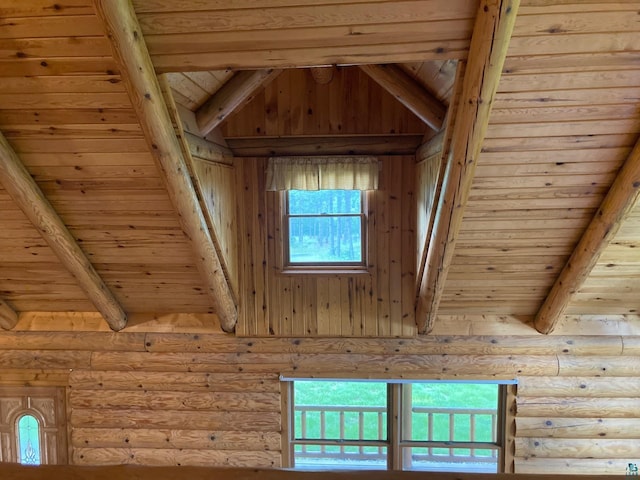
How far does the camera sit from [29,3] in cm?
170

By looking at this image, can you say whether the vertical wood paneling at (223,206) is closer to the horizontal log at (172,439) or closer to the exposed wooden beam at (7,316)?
the horizontal log at (172,439)

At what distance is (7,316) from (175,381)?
4.77 ft

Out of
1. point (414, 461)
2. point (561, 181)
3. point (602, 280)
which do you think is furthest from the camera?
point (414, 461)

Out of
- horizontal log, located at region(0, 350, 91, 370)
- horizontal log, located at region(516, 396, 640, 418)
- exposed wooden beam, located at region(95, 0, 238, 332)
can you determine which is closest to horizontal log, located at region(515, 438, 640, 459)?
horizontal log, located at region(516, 396, 640, 418)

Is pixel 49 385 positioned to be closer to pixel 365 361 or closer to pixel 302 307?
pixel 302 307

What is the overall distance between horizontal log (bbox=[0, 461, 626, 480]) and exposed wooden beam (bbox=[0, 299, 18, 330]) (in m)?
3.29

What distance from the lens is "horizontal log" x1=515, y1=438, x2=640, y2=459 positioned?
342 cm

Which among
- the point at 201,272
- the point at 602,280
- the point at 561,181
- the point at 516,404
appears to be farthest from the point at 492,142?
the point at 516,404

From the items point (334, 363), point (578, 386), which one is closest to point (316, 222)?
point (334, 363)

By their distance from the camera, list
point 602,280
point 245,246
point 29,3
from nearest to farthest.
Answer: point 29,3, point 602,280, point 245,246

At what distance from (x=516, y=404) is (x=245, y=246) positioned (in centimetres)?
246

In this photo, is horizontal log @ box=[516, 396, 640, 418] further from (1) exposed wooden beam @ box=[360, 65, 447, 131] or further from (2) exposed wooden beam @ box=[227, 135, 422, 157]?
(1) exposed wooden beam @ box=[360, 65, 447, 131]

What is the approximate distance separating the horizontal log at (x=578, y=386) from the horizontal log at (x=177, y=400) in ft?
6.57

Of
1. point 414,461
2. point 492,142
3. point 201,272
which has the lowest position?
point 414,461
